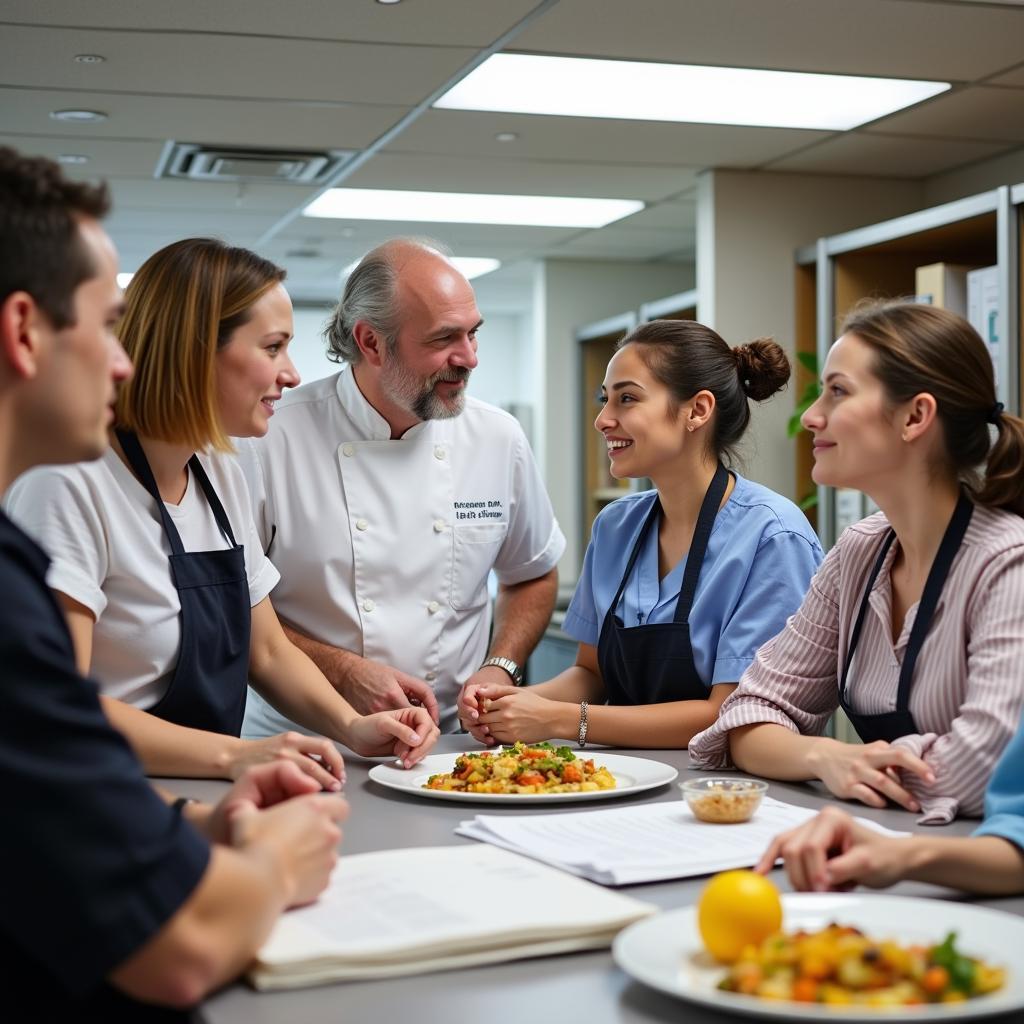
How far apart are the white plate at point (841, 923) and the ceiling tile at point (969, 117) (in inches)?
130

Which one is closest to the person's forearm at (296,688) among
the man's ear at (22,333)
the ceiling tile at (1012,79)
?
the man's ear at (22,333)

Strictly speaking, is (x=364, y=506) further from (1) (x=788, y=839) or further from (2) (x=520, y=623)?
(1) (x=788, y=839)

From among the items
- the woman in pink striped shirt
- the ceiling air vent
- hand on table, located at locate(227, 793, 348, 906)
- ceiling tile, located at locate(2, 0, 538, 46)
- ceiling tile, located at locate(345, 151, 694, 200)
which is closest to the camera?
hand on table, located at locate(227, 793, 348, 906)

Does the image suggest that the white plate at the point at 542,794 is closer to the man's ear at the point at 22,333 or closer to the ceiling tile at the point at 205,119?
the man's ear at the point at 22,333

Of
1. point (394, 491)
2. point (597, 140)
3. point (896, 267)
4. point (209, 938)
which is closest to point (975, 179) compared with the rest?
point (896, 267)

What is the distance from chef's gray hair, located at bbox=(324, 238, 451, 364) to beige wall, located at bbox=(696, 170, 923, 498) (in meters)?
2.47

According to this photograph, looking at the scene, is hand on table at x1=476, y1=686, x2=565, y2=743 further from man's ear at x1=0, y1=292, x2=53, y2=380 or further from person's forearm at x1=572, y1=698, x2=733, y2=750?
man's ear at x1=0, y1=292, x2=53, y2=380

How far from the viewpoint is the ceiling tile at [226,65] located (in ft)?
11.2

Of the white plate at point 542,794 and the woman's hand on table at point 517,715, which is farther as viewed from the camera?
the woman's hand on table at point 517,715

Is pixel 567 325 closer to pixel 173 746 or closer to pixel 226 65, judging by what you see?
pixel 226 65

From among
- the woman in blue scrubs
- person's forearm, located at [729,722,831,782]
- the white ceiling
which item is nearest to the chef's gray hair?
the woman in blue scrubs

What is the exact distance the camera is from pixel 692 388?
2502 mm

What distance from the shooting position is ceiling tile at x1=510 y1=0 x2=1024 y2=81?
321 centimetres

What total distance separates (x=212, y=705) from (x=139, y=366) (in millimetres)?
512
